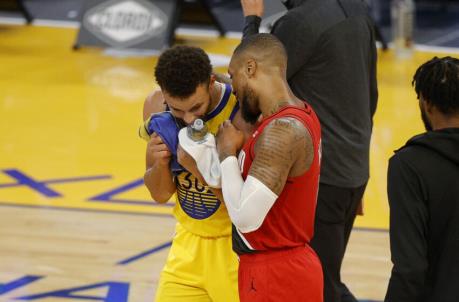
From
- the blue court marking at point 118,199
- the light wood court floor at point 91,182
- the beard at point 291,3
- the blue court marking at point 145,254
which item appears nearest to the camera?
the beard at point 291,3

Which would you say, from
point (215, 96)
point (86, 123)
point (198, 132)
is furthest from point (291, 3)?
point (86, 123)

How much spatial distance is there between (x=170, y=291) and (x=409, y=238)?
1.20m

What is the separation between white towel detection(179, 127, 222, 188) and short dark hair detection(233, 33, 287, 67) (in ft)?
1.18

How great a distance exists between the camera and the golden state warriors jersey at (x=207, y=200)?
3.85m

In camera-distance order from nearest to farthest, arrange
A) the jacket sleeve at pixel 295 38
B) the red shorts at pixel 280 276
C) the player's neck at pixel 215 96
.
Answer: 1. the red shorts at pixel 280 276
2. the player's neck at pixel 215 96
3. the jacket sleeve at pixel 295 38

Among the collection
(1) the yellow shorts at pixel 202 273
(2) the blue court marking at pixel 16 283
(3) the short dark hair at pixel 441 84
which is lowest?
(2) the blue court marking at pixel 16 283

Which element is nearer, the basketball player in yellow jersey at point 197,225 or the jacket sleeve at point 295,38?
the basketball player in yellow jersey at point 197,225

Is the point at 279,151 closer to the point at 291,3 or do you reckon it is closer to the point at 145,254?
the point at 291,3

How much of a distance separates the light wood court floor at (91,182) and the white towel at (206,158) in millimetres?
2560

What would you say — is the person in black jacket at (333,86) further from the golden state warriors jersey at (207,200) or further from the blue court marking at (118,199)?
the blue court marking at (118,199)

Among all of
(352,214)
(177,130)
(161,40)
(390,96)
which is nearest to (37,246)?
(352,214)

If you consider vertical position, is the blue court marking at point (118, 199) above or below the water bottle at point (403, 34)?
above

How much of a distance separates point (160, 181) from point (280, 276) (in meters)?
0.64

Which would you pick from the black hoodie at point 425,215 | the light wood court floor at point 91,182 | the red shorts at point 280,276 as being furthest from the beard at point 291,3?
the light wood court floor at point 91,182
